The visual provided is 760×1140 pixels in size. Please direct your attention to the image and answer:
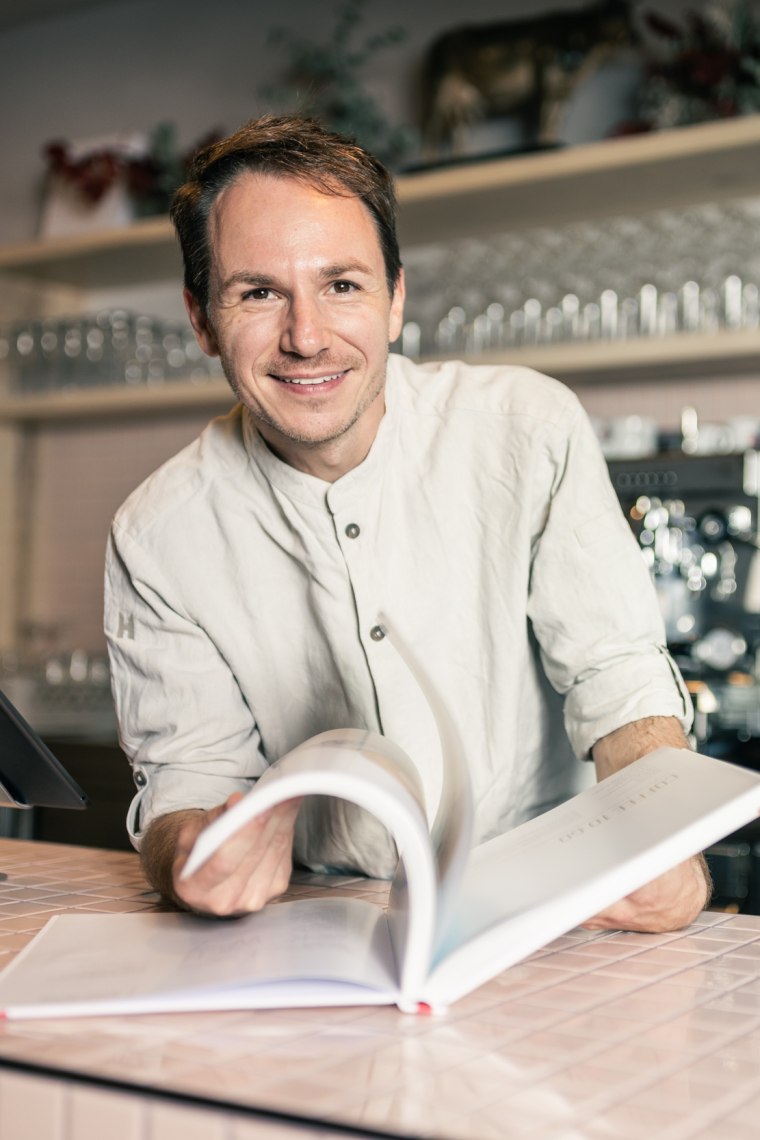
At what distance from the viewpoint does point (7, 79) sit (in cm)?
444

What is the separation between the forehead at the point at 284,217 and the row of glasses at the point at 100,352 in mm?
2163

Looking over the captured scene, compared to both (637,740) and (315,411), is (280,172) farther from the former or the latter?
(637,740)

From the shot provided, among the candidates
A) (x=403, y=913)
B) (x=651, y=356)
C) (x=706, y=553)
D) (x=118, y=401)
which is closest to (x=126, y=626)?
(x=403, y=913)

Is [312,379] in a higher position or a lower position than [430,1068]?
higher

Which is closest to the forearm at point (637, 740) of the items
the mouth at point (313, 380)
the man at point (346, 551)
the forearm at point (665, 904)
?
the man at point (346, 551)

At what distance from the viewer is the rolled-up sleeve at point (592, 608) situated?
4.59 ft

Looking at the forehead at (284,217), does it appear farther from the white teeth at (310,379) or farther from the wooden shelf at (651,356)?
the wooden shelf at (651,356)

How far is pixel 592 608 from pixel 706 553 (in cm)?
153

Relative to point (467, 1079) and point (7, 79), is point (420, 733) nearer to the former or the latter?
point (467, 1079)

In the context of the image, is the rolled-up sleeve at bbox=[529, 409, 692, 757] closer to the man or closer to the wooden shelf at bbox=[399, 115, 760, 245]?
the man

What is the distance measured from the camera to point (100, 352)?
3.81 metres

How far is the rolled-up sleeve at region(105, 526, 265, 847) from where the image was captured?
143cm

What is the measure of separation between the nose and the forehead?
0.06m

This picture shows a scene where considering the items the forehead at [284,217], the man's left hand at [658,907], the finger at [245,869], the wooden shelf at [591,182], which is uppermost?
the wooden shelf at [591,182]
